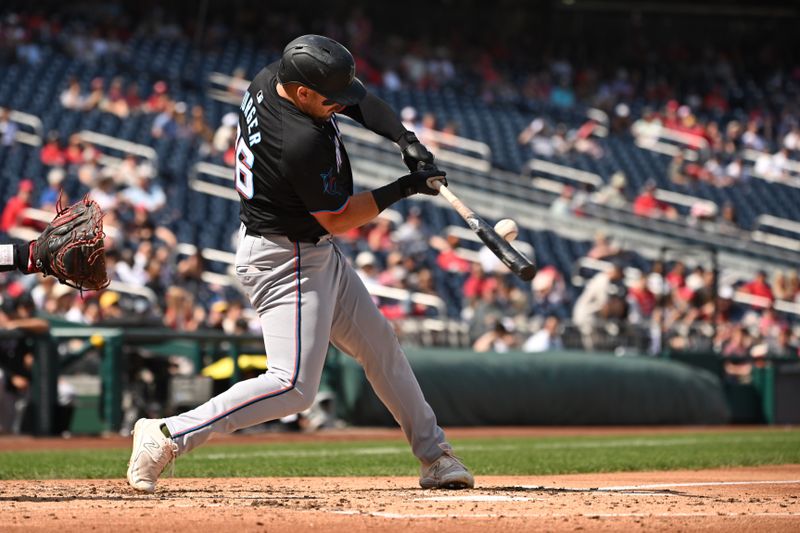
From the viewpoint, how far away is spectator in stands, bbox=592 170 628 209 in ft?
69.0

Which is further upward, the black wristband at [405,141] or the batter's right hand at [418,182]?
the black wristband at [405,141]

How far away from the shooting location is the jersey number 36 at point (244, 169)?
481cm

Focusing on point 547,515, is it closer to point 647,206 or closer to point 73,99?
point 73,99

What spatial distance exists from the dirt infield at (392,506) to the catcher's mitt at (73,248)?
2.74 ft

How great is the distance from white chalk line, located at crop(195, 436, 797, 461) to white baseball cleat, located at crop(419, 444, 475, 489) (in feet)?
9.50

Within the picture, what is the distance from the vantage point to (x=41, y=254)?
185 inches

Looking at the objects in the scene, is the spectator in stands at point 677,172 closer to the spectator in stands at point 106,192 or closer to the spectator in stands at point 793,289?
the spectator in stands at point 793,289

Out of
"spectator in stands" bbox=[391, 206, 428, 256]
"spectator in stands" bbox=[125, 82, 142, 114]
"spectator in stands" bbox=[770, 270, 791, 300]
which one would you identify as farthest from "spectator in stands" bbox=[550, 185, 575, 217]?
"spectator in stands" bbox=[125, 82, 142, 114]

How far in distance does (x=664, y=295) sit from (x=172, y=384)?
631cm

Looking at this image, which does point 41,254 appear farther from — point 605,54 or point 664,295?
point 605,54

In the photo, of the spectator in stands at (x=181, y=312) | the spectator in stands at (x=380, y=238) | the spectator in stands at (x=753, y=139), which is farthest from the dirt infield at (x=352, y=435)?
the spectator in stands at (x=753, y=139)

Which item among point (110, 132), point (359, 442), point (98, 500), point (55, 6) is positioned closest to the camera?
point (98, 500)

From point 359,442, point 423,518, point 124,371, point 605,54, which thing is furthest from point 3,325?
point 605,54

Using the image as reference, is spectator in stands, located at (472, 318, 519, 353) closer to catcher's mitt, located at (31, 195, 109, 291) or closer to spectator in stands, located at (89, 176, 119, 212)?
Result: spectator in stands, located at (89, 176, 119, 212)
